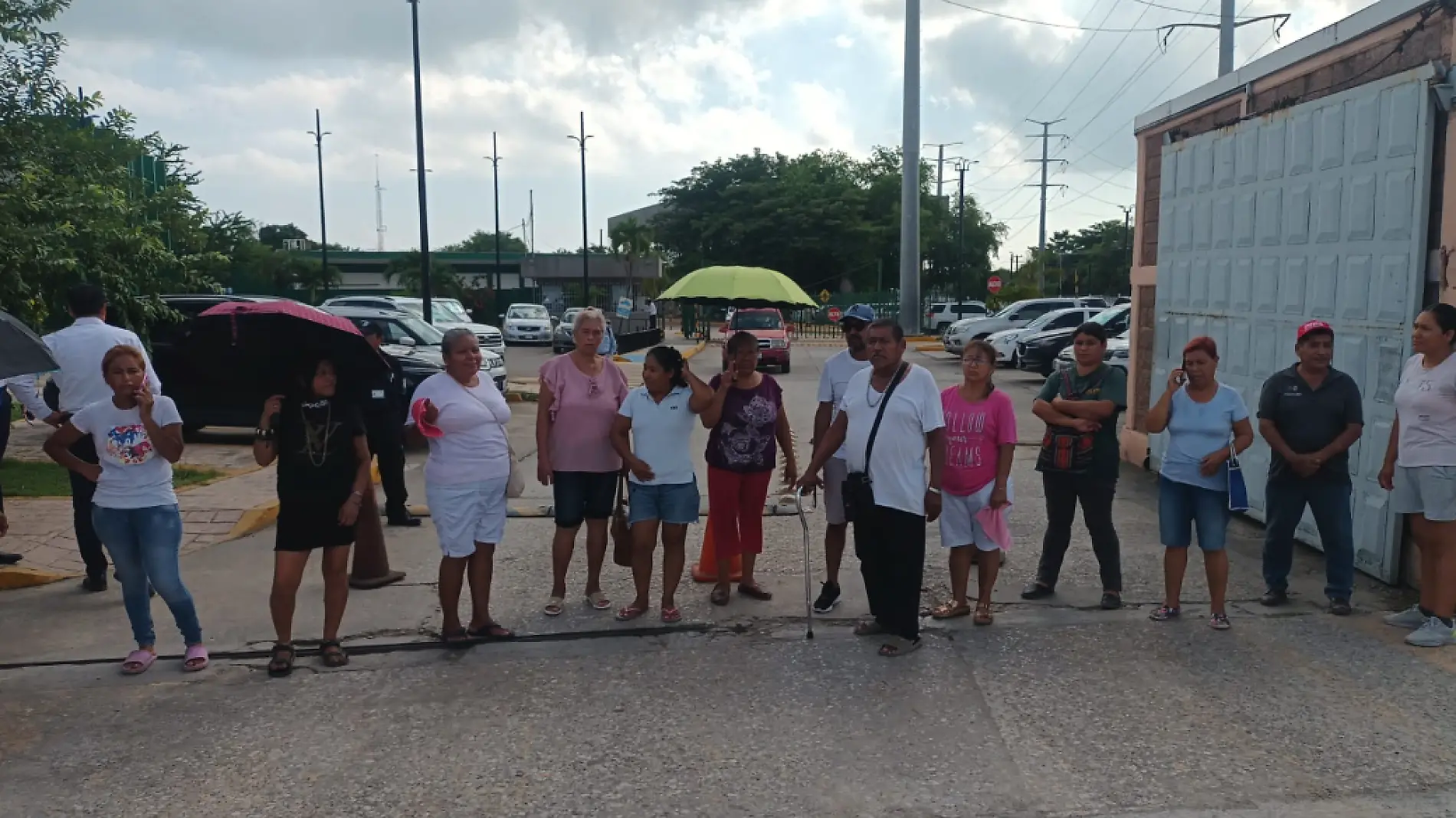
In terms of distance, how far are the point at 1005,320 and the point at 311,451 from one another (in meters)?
26.8

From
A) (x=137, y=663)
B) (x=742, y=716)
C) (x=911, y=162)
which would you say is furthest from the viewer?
(x=911, y=162)

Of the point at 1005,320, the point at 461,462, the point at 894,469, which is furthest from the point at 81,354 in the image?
the point at 1005,320

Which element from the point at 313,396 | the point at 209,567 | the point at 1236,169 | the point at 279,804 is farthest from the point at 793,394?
the point at 279,804

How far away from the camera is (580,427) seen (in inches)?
235

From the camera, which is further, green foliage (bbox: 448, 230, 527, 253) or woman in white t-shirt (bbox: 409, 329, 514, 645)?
green foliage (bbox: 448, 230, 527, 253)

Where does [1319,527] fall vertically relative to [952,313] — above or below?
below

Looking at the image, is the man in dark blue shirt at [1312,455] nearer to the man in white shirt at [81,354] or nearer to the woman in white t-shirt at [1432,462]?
the woman in white t-shirt at [1432,462]

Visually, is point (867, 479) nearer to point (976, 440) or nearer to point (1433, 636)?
point (976, 440)

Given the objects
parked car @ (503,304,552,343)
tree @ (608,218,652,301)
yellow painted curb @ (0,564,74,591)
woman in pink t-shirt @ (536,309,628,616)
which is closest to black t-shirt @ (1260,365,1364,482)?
woman in pink t-shirt @ (536,309,628,616)

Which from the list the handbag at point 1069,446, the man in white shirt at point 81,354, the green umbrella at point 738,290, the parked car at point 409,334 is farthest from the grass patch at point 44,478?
the handbag at point 1069,446

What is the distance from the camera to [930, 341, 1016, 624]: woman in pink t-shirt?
5891 millimetres

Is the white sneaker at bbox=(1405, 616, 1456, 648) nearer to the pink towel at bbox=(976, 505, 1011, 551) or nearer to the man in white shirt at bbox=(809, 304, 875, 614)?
the pink towel at bbox=(976, 505, 1011, 551)

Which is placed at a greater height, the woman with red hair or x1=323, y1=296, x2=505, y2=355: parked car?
x1=323, y1=296, x2=505, y2=355: parked car

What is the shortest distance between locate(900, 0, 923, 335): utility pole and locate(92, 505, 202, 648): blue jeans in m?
23.4
